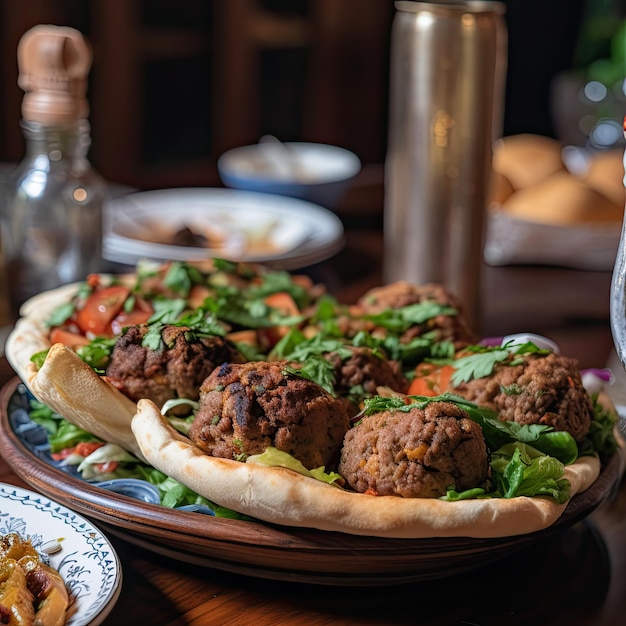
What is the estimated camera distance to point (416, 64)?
2.31 meters

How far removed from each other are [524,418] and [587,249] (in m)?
1.57

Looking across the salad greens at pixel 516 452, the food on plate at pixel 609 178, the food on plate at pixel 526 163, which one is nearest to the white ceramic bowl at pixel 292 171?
the food on plate at pixel 526 163

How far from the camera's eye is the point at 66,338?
1.75 meters

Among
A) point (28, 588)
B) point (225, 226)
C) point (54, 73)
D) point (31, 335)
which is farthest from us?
point (225, 226)

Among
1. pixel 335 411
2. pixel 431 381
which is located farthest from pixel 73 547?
pixel 431 381

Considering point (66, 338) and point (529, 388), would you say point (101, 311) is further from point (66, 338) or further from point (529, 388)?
point (529, 388)

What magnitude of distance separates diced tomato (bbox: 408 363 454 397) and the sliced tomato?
0.56 m

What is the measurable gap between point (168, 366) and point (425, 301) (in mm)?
564

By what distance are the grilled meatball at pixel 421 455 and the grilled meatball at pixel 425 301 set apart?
46 cm

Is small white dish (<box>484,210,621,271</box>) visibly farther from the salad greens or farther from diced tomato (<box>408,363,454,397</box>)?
the salad greens

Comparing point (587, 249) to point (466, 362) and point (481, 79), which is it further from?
point (466, 362)

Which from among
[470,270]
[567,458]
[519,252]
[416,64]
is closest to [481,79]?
[416,64]

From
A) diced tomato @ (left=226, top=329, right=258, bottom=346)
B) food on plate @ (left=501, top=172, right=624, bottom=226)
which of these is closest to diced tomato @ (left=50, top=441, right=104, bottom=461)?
diced tomato @ (left=226, top=329, right=258, bottom=346)

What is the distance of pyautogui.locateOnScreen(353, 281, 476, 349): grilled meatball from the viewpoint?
1778 mm
